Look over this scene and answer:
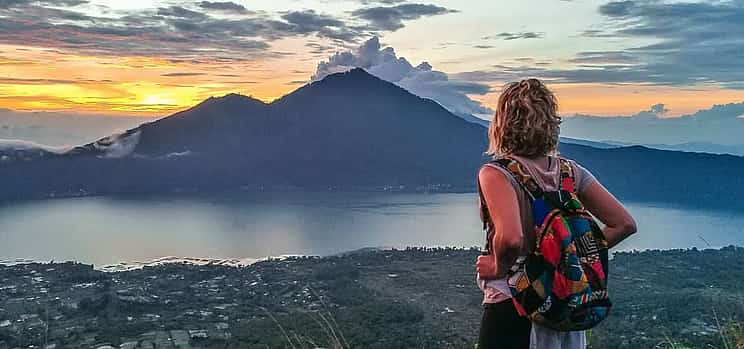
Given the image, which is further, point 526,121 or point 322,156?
point 322,156

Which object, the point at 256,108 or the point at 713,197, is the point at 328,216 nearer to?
the point at 713,197

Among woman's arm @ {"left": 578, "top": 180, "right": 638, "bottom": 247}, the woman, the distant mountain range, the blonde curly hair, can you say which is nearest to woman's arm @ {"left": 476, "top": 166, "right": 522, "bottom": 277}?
the woman

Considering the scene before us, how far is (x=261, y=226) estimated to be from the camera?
4691 centimetres

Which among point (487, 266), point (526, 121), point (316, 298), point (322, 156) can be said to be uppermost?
point (526, 121)

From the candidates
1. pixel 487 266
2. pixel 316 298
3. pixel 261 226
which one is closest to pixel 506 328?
pixel 487 266

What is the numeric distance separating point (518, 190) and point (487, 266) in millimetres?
192

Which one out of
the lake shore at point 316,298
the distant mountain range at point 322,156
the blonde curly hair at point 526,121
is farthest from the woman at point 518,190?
the distant mountain range at point 322,156

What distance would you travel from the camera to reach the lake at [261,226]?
3688 centimetres

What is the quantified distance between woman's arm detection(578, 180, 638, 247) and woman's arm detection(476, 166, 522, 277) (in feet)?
0.83

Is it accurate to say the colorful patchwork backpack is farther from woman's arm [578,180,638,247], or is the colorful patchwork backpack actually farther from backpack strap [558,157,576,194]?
woman's arm [578,180,638,247]

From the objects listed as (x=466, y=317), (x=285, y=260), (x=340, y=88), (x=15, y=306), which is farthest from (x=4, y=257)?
(x=340, y=88)

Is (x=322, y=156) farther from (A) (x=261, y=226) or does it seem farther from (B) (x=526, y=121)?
(B) (x=526, y=121)

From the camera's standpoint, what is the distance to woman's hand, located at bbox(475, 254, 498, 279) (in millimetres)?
1538

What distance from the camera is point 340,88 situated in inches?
4048
